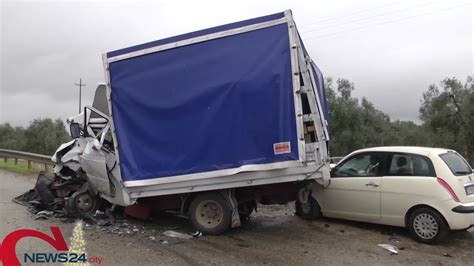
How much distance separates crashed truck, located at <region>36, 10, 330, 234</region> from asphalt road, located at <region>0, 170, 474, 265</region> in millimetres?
490

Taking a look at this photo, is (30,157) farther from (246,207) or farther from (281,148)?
(281,148)

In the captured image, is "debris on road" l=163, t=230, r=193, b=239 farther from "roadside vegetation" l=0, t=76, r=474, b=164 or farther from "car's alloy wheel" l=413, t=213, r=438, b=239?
"roadside vegetation" l=0, t=76, r=474, b=164

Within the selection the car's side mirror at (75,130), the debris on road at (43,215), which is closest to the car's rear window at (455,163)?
the car's side mirror at (75,130)

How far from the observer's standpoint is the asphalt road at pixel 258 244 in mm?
5828

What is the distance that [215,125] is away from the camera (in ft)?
22.0

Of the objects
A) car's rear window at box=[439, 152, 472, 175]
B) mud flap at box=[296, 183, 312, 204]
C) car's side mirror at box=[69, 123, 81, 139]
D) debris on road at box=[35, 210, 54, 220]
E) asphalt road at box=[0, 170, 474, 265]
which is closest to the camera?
asphalt road at box=[0, 170, 474, 265]

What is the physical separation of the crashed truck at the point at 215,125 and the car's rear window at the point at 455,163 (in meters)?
1.90

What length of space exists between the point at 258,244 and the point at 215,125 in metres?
1.93

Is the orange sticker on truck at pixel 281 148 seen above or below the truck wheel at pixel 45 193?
above

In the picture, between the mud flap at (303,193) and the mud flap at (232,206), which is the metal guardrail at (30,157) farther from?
the mud flap at (303,193)

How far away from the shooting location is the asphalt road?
583 centimetres

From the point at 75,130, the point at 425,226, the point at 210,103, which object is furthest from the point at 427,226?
the point at 75,130

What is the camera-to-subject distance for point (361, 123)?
4219cm

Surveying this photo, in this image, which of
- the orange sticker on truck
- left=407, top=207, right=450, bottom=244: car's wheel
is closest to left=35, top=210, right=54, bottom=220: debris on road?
the orange sticker on truck
